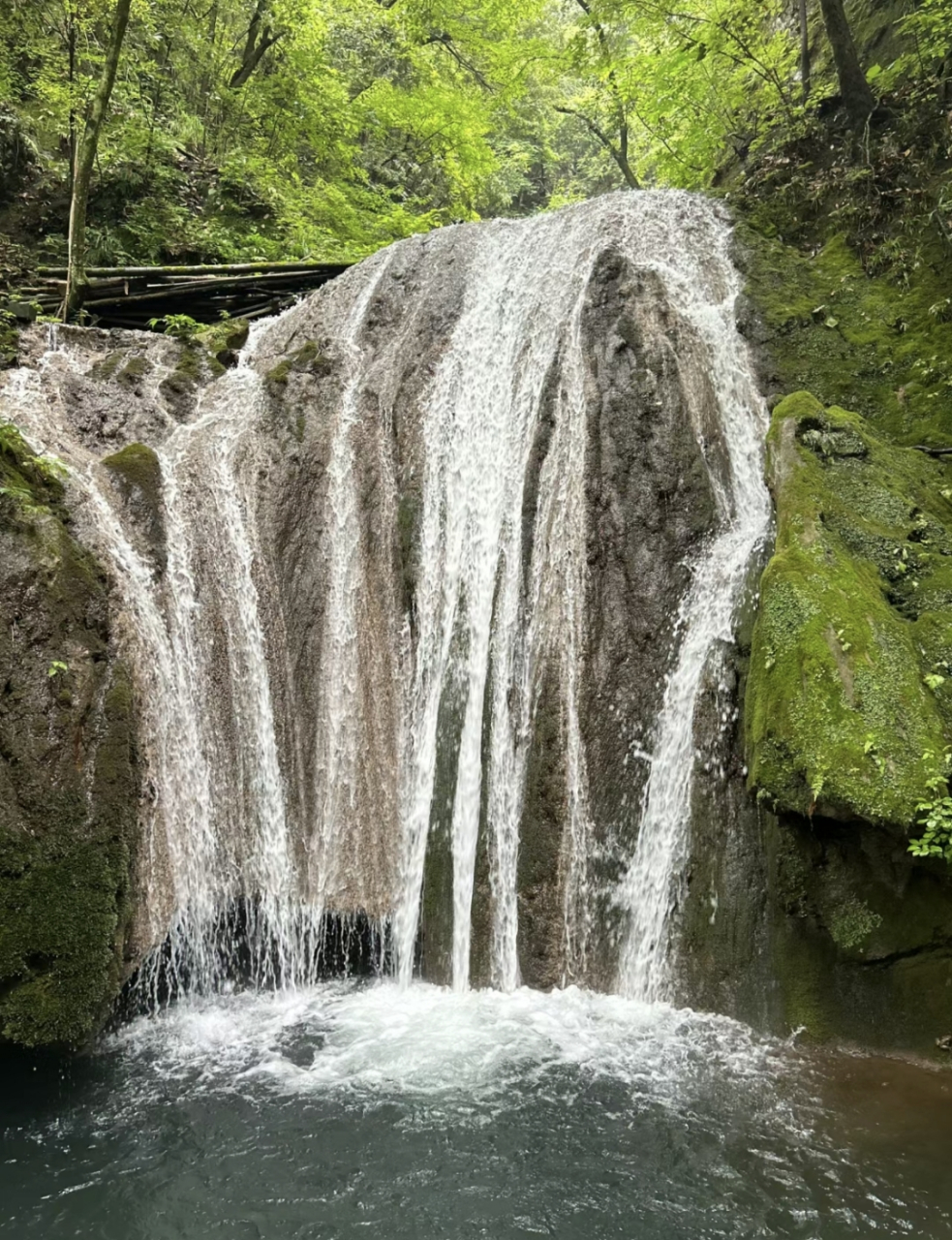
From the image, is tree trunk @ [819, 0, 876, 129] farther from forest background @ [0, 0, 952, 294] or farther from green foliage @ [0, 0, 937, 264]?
green foliage @ [0, 0, 937, 264]

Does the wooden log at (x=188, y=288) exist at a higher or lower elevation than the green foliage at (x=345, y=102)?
lower

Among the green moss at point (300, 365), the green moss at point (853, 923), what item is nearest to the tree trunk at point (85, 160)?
the green moss at point (300, 365)

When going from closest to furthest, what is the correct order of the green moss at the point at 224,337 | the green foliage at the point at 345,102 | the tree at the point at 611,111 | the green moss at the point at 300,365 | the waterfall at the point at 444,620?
the waterfall at the point at 444,620, the green moss at the point at 300,365, the green moss at the point at 224,337, the green foliage at the point at 345,102, the tree at the point at 611,111

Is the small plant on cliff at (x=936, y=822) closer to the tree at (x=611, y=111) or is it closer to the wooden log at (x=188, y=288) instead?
the wooden log at (x=188, y=288)

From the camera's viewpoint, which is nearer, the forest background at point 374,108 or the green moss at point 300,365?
the green moss at point 300,365

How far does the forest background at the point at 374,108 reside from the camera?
35.2 ft

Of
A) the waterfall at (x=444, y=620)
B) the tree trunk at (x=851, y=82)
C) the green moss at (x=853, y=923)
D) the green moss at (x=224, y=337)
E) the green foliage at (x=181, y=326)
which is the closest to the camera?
the green moss at (x=853, y=923)

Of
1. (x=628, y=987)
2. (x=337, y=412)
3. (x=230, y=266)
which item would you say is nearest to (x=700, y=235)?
(x=337, y=412)

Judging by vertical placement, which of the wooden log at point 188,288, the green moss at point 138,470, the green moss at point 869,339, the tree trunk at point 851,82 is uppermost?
the tree trunk at point 851,82

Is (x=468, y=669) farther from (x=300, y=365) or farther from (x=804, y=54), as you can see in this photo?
(x=804, y=54)

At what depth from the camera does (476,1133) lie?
4.48m

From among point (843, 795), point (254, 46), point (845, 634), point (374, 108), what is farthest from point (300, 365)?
point (254, 46)

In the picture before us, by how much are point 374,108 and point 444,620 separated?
14526mm

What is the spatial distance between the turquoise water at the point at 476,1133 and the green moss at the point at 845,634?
5.50ft
